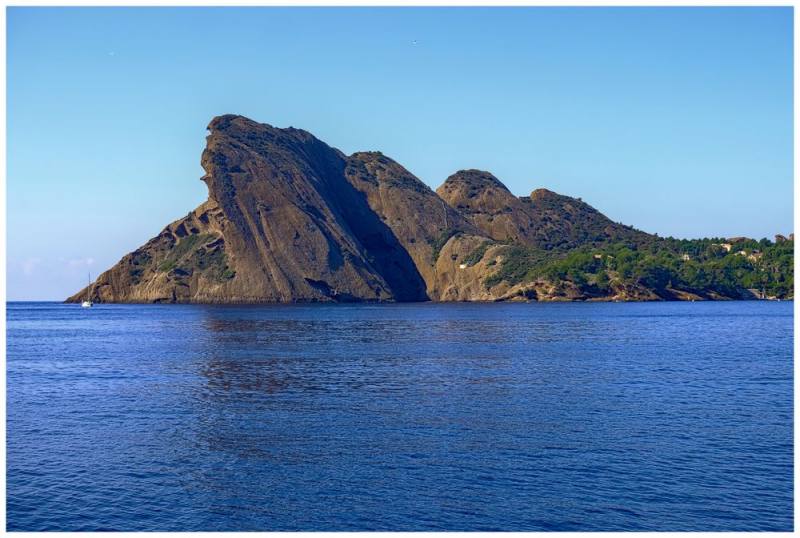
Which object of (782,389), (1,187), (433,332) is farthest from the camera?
(433,332)

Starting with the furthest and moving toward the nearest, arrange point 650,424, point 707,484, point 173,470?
1. point 650,424
2. point 173,470
3. point 707,484

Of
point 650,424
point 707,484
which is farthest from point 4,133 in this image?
point 650,424

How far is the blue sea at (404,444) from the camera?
24703 mm

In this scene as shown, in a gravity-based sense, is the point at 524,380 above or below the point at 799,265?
below

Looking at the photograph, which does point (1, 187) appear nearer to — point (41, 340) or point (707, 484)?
point (707, 484)

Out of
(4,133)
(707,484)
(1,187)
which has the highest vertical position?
(4,133)

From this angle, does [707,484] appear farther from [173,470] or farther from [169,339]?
[169,339]

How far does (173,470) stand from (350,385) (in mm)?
21484

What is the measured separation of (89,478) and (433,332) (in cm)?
7657

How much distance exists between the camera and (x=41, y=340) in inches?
3824

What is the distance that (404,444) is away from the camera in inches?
1291

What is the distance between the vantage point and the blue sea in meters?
24.7

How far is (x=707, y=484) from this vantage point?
27.0 meters

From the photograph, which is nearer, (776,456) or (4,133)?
(4,133)
